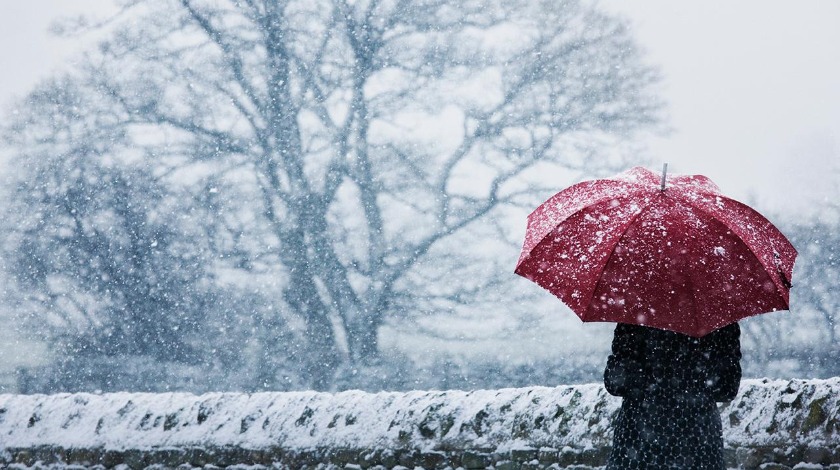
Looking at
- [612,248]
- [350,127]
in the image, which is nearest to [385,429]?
[612,248]

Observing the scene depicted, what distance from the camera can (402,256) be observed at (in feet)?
50.5

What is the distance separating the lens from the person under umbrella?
275 cm

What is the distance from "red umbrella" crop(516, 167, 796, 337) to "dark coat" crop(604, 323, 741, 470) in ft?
0.91

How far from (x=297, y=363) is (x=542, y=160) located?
6.37m

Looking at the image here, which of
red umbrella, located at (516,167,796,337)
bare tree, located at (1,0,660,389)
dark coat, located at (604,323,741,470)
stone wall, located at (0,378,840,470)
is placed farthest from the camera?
bare tree, located at (1,0,660,389)

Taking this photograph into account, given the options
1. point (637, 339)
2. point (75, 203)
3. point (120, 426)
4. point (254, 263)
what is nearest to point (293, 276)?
point (254, 263)

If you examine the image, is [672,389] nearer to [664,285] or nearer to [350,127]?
[664,285]

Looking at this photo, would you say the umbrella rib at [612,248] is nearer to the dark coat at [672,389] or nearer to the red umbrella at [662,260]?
the red umbrella at [662,260]

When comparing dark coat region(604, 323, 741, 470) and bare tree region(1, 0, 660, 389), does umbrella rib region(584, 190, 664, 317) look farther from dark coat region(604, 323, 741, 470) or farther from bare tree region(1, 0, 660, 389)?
bare tree region(1, 0, 660, 389)

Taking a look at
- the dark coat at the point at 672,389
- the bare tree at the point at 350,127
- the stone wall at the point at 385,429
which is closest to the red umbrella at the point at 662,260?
the dark coat at the point at 672,389

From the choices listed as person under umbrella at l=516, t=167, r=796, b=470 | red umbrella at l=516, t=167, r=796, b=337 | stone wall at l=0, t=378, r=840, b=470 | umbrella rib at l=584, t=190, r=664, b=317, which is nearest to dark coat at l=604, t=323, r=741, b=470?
person under umbrella at l=516, t=167, r=796, b=470

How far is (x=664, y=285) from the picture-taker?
9.04 ft

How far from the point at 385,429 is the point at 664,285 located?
2355mm

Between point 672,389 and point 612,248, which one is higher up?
point 612,248
